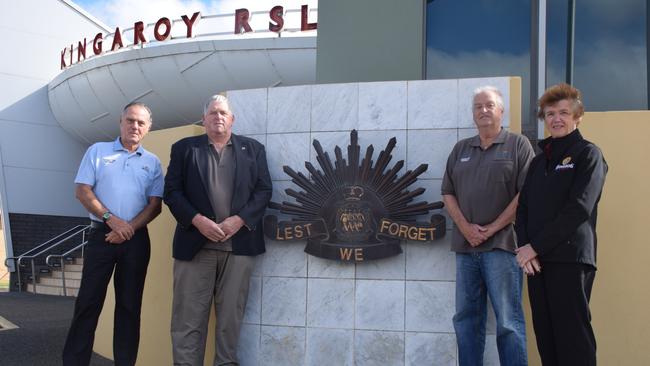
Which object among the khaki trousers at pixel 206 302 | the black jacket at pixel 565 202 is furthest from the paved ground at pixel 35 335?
the black jacket at pixel 565 202

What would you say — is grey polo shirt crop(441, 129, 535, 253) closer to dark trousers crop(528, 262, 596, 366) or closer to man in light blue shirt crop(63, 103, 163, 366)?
dark trousers crop(528, 262, 596, 366)

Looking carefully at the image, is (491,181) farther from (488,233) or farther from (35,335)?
(35,335)

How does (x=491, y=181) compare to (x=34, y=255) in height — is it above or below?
above

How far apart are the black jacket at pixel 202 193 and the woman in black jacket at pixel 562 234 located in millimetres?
1543

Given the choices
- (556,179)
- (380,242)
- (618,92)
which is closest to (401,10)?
(618,92)

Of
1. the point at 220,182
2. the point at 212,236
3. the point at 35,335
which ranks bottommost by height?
the point at 35,335

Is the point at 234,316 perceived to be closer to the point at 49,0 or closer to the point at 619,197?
the point at 619,197

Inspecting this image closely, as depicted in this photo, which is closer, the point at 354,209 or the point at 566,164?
the point at 566,164

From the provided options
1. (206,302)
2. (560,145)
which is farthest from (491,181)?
(206,302)

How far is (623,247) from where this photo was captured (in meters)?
3.30

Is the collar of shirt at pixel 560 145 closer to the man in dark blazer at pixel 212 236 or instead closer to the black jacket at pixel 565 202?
the black jacket at pixel 565 202

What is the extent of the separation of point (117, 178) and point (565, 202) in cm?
247

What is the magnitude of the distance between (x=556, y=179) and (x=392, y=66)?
2.60 m

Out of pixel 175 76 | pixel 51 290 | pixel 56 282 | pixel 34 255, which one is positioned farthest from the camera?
pixel 34 255
